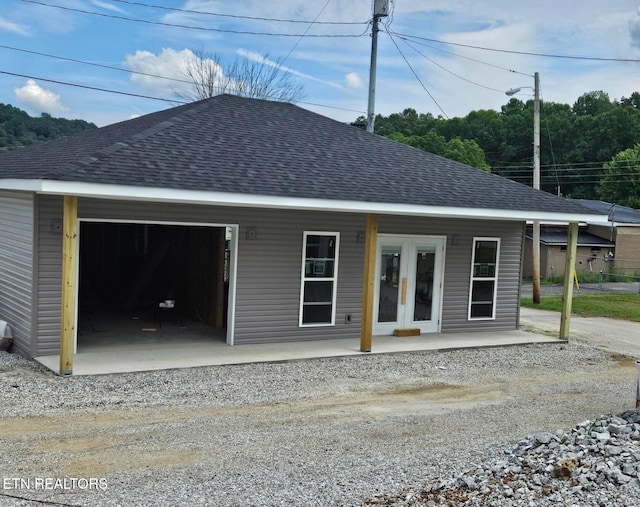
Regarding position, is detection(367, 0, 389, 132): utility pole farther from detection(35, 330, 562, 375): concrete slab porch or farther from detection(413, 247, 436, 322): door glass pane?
detection(35, 330, 562, 375): concrete slab porch

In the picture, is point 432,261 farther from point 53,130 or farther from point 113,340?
point 53,130

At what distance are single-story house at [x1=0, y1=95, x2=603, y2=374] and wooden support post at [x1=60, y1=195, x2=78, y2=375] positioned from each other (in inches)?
0.7

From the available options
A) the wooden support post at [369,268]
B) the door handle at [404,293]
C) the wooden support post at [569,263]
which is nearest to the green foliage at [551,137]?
the wooden support post at [569,263]

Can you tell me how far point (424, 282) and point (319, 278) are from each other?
2.41m

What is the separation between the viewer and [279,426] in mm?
6809

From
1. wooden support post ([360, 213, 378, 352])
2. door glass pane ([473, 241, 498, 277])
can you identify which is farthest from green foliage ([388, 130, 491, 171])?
wooden support post ([360, 213, 378, 352])

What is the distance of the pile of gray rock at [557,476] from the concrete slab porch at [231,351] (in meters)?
4.92

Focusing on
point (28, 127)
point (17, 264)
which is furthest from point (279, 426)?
point (28, 127)

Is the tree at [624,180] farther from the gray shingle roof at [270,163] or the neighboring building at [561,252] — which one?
the gray shingle roof at [270,163]

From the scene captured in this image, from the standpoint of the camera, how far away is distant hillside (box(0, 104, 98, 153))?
106ft

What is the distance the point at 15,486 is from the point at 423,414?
4.42 meters

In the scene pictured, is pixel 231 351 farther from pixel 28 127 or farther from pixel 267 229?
pixel 28 127

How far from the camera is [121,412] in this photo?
6965 mm

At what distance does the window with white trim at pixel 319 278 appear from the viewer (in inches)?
445
